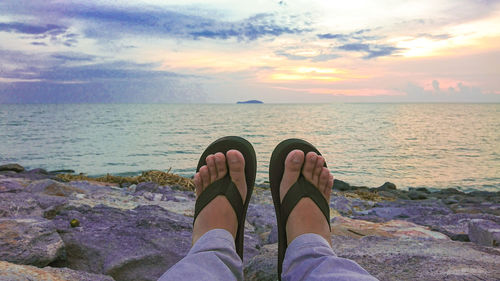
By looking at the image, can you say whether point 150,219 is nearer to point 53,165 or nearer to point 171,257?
point 171,257

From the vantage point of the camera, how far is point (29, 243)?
5.11 ft

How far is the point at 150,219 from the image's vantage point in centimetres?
206

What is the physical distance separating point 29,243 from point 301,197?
1556 mm

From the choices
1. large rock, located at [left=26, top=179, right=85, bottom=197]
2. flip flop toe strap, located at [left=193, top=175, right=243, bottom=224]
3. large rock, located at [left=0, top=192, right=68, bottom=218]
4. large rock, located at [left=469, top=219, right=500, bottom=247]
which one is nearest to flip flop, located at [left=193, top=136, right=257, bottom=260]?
flip flop toe strap, located at [left=193, top=175, right=243, bottom=224]

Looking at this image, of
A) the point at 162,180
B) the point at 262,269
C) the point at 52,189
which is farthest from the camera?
the point at 162,180

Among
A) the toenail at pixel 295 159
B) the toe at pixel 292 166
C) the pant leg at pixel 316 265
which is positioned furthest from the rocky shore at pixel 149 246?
the toenail at pixel 295 159

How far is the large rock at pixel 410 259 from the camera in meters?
1.44

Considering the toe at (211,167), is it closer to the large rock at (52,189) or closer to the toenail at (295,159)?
the toenail at (295,159)

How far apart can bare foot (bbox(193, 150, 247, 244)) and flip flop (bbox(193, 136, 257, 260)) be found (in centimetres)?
3

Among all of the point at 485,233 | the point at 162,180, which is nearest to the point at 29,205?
the point at 485,233

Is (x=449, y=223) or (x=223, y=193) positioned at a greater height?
(x=223, y=193)

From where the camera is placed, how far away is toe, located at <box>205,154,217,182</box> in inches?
96.5

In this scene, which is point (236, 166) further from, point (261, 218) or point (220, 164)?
point (261, 218)

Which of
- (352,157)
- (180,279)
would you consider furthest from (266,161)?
(180,279)
